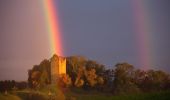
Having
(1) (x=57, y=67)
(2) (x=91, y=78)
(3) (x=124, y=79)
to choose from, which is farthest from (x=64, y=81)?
(3) (x=124, y=79)

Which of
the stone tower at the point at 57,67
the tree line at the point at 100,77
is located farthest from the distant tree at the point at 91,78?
the stone tower at the point at 57,67

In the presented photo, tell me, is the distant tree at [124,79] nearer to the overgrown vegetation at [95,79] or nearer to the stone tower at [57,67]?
the overgrown vegetation at [95,79]

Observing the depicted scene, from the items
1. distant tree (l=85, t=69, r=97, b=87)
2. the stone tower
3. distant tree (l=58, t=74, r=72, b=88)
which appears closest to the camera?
distant tree (l=85, t=69, r=97, b=87)

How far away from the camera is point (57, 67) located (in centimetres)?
9062

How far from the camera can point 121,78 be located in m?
80.4

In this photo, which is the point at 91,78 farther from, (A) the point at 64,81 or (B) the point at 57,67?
(B) the point at 57,67

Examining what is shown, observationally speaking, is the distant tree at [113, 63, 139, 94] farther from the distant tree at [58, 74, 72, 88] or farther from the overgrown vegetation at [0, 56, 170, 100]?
the distant tree at [58, 74, 72, 88]

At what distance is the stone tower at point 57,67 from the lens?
89.2m

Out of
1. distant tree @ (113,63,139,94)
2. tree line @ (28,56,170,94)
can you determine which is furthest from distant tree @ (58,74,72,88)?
distant tree @ (113,63,139,94)

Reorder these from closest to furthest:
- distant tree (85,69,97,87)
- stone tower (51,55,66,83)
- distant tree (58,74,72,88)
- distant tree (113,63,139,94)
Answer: distant tree (113,63,139,94) < distant tree (85,69,97,87) < distant tree (58,74,72,88) < stone tower (51,55,66,83)

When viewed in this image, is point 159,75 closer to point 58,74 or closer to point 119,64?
point 119,64

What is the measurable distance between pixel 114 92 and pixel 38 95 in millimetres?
19476

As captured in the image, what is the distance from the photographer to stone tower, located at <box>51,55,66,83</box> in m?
89.2

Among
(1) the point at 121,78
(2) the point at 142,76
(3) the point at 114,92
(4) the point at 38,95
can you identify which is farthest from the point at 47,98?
(2) the point at 142,76
